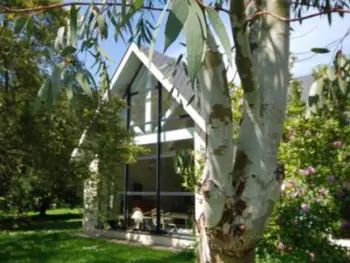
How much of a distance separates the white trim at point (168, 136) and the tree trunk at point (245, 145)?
11048mm

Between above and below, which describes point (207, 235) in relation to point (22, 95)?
below

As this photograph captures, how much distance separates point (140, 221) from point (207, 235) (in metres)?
12.7

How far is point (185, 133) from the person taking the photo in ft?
46.1

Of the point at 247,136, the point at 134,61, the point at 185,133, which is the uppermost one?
the point at 134,61

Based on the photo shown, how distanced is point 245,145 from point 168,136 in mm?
12047

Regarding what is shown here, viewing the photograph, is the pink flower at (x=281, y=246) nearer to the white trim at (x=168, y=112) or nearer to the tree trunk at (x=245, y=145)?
the tree trunk at (x=245, y=145)

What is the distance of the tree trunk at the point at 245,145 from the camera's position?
257cm

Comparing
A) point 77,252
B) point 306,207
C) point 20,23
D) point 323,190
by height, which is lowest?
point 77,252

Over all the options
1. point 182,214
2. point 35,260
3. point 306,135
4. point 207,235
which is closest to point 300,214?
point 306,135

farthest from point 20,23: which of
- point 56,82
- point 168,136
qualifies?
point 168,136

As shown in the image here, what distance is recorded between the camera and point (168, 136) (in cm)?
1470

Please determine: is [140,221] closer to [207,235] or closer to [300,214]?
[300,214]

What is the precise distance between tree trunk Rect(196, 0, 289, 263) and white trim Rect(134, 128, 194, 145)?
11048 millimetres

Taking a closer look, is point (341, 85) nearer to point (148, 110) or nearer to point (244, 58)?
point (244, 58)
